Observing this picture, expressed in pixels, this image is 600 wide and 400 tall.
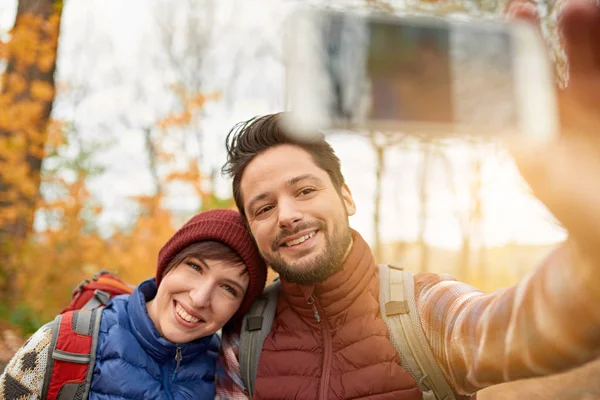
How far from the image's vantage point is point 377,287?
2035 mm

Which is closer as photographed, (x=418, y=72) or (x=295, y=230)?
(x=418, y=72)

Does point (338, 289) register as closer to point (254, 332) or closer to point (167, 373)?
point (254, 332)

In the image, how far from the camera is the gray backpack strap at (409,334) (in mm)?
1705

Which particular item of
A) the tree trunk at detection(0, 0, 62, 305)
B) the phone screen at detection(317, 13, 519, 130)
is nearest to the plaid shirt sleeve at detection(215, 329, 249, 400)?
the phone screen at detection(317, 13, 519, 130)

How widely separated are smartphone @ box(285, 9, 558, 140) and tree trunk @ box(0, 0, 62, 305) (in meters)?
6.87

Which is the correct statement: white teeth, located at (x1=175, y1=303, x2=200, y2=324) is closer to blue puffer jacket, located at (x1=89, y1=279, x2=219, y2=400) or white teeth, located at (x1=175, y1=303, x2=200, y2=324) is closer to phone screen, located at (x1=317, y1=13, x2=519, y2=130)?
blue puffer jacket, located at (x1=89, y1=279, x2=219, y2=400)

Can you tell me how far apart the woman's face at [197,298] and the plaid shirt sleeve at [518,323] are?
874mm

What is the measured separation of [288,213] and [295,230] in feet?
0.29

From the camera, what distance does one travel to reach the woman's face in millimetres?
2076

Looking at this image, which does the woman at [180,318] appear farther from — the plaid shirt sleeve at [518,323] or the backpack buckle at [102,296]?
the plaid shirt sleeve at [518,323]

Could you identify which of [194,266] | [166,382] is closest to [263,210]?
[194,266]

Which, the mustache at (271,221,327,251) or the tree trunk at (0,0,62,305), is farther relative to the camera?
the tree trunk at (0,0,62,305)

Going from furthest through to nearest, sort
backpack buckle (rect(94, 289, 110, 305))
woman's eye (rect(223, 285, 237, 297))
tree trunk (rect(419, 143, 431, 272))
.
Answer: tree trunk (rect(419, 143, 431, 272)) → backpack buckle (rect(94, 289, 110, 305)) → woman's eye (rect(223, 285, 237, 297))

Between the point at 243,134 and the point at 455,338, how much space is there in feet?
4.76
